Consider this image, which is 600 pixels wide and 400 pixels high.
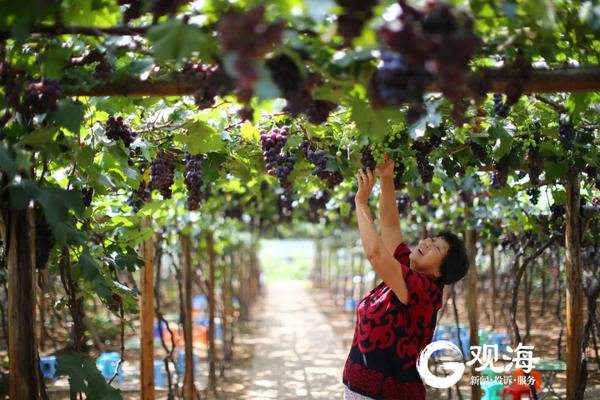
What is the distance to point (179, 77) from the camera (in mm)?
2617

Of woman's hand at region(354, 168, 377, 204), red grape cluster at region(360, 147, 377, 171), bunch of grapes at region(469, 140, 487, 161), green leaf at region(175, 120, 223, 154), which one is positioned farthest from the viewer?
bunch of grapes at region(469, 140, 487, 161)

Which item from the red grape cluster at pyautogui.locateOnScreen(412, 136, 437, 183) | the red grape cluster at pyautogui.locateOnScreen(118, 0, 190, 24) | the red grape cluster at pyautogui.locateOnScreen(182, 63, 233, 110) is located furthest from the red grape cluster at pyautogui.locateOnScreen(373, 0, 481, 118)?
the red grape cluster at pyautogui.locateOnScreen(412, 136, 437, 183)

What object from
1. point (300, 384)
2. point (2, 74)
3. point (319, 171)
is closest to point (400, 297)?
point (319, 171)

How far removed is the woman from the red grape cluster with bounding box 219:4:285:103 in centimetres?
149

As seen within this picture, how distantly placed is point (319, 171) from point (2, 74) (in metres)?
1.99

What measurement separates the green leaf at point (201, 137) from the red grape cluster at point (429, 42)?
1.77 metres

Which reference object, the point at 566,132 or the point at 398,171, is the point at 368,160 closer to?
the point at 398,171

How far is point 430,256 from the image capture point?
3.31 m

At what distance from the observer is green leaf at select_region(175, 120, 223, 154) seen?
3.47 metres

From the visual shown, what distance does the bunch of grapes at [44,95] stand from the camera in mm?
2377

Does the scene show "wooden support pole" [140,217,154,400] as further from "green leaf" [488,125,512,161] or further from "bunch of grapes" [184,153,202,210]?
"green leaf" [488,125,512,161]

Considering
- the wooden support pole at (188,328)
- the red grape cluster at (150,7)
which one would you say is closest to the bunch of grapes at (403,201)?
the wooden support pole at (188,328)

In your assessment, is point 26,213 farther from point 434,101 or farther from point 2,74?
point 434,101

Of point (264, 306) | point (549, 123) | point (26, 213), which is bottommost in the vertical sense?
point (264, 306)
